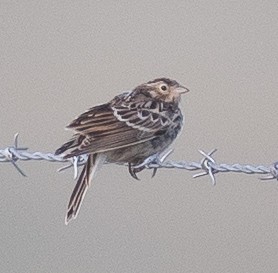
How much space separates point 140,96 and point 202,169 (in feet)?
3.63

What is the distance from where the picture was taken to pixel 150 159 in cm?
505

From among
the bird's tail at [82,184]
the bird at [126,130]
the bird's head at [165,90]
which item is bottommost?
the bird's tail at [82,184]

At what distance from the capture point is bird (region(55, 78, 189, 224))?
4657 millimetres

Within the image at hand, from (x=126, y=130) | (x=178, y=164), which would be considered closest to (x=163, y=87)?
(x=126, y=130)

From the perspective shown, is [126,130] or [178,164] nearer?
[178,164]

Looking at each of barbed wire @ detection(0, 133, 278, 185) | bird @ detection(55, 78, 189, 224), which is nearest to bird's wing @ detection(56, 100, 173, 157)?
bird @ detection(55, 78, 189, 224)

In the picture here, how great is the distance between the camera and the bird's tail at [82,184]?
182 inches

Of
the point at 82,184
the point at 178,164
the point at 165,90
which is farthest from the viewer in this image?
the point at 165,90

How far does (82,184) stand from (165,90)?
3.25 feet

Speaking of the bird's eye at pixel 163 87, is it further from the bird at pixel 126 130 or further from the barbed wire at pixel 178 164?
the barbed wire at pixel 178 164

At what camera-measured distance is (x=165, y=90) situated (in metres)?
5.46

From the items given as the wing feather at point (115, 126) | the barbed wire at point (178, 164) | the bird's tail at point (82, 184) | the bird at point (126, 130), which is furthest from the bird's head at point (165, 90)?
the bird's tail at point (82, 184)

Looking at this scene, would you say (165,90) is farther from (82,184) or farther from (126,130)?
(82,184)

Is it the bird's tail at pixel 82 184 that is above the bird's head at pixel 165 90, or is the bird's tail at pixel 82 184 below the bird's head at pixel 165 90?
below
